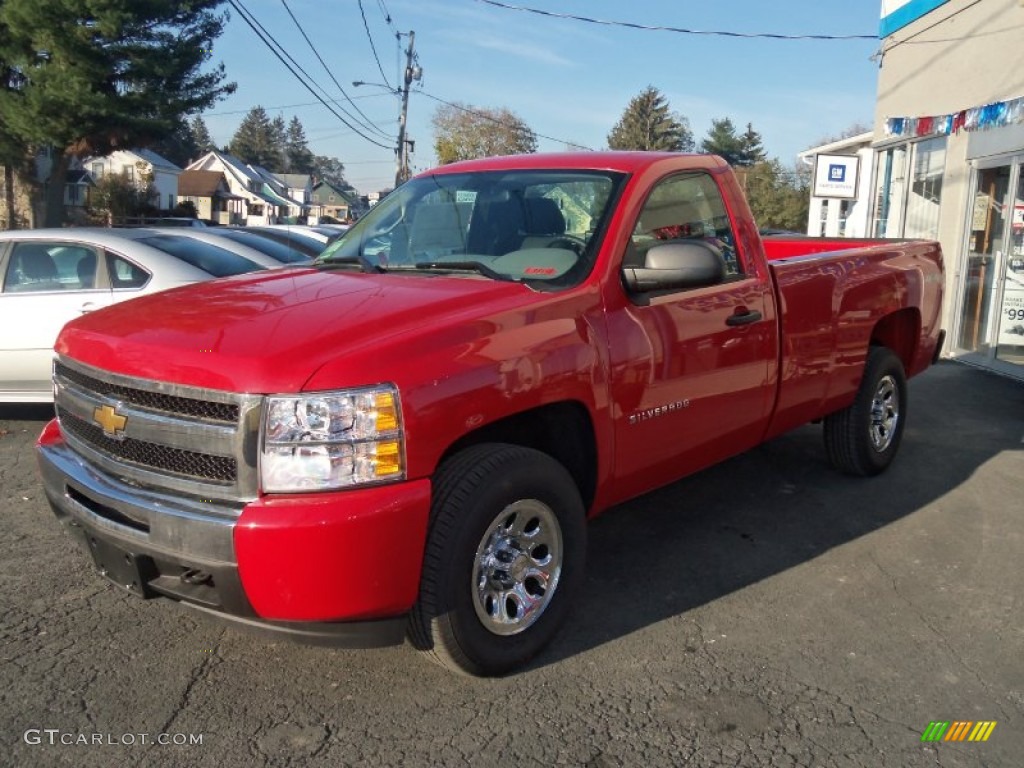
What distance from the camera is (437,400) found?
117 inches

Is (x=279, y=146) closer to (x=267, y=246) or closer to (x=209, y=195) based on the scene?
(x=209, y=195)

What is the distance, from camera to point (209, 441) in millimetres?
2902

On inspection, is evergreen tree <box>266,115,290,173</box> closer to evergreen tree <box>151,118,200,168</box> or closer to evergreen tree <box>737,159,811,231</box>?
evergreen tree <box>151,118,200,168</box>

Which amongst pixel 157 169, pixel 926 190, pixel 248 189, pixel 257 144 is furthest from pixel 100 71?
pixel 257 144

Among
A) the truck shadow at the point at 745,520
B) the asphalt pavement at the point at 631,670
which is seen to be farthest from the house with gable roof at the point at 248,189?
the asphalt pavement at the point at 631,670

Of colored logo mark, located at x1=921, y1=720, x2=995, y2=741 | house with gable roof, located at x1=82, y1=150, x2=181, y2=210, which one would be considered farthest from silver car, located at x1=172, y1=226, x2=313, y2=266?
house with gable roof, located at x1=82, y1=150, x2=181, y2=210

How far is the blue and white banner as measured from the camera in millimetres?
12698

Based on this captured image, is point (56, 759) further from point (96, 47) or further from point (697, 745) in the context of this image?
point (96, 47)

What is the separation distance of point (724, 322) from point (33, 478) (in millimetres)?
4384

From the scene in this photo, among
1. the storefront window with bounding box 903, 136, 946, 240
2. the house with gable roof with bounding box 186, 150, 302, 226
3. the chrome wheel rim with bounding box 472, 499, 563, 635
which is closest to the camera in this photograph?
the chrome wheel rim with bounding box 472, 499, 563, 635

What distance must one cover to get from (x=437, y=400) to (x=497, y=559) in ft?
2.29

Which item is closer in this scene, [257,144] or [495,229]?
[495,229]

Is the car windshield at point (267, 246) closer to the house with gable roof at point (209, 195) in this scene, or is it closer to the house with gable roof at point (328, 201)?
the house with gable roof at point (209, 195)

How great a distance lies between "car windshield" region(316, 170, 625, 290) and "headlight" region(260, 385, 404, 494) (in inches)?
42.3
